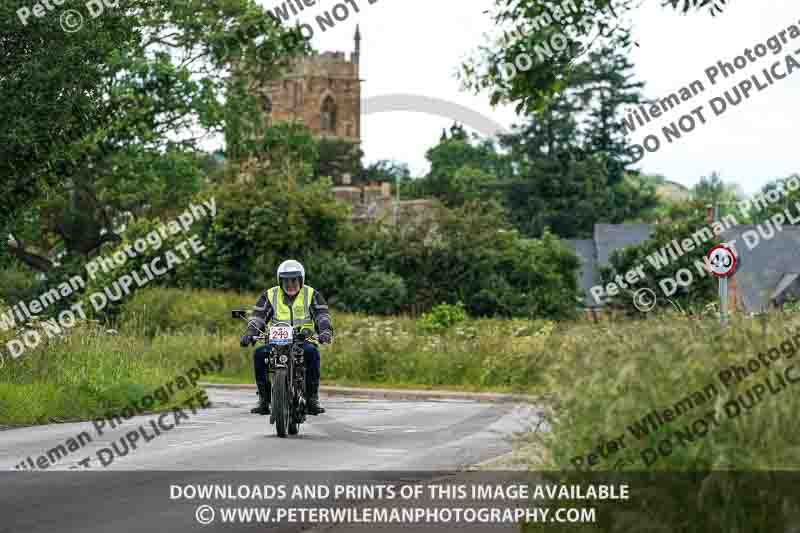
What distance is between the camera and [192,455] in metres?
14.2

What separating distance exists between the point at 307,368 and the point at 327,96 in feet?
515

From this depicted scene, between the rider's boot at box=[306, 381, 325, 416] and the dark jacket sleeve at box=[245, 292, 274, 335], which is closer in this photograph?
the dark jacket sleeve at box=[245, 292, 274, 335]

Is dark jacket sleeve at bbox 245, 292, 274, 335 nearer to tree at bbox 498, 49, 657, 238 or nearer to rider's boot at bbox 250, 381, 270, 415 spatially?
rider's boot at bbox 250, 381, 270, 415

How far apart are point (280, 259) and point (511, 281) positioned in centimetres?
1005

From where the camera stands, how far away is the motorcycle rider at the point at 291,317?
15.8 meters

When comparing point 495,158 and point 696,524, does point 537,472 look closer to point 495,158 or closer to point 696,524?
point 696,524

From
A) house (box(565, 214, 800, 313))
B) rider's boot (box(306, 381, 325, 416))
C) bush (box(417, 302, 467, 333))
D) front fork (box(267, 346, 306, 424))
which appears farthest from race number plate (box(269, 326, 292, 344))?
house (box(565, 214, 800, 313))

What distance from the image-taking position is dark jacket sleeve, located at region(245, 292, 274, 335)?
1590cm

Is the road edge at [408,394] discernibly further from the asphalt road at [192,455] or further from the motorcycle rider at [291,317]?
the motorcycle rider at [291,317]

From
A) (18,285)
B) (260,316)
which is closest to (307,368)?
(260,316)

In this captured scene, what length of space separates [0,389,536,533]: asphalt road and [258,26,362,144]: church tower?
14965cm

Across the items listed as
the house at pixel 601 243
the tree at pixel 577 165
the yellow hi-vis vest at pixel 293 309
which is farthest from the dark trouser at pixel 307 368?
the tree at pixel 577 165

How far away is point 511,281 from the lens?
53438 mm

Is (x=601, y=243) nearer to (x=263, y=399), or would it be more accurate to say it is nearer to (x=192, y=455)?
(x=263, y=399)
